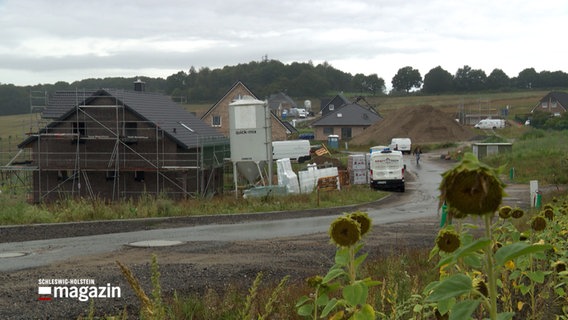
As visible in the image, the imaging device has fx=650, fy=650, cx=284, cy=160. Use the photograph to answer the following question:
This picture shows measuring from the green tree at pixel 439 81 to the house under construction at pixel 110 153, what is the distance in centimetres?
13313

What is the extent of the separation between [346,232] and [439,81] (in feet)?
547

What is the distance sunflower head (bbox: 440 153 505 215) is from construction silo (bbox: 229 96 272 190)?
108ft

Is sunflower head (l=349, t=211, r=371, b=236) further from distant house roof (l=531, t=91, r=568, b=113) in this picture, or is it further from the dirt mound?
distant house roof (l=531, t=91, r=568, b=113)

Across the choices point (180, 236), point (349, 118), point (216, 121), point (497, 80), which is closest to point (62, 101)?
point (180, 236)

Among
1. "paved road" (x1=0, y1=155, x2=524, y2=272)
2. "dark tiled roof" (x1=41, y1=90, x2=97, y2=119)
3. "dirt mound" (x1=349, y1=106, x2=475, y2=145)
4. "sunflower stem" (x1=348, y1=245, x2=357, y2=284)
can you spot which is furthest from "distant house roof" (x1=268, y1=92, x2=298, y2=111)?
"sunflower stem" (x1=348, y1=245, x2=357, y2=284)

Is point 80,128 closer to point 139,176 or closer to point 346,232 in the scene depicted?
point 139,176

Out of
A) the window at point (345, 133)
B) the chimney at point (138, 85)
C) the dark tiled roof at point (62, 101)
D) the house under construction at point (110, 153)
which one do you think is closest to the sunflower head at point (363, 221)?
the house under construction at point (110, 153)

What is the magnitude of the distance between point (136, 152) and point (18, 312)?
29168mm

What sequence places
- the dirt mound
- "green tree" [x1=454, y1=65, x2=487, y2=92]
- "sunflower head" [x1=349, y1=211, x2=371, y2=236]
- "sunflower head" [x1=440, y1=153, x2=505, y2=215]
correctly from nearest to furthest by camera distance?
"sunflower head" [x1=440, y1=153, x2=505, y2=215] → "sunflower head" [x1=349, y1=211, x2=371, y2=236] → the dirt mound → "green tree" [x1=454, y1=65, x2=487, y2=92]

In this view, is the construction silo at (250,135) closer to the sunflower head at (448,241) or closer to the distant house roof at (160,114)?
the distant house roof at (160,114)

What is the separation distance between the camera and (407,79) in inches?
7092

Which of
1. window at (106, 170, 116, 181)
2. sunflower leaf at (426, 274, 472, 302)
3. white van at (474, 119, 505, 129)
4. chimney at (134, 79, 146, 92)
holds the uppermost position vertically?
chimney at (134, 79, 146, 92)

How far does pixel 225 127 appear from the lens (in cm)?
6900

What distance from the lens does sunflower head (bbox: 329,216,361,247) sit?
8.50 ft
